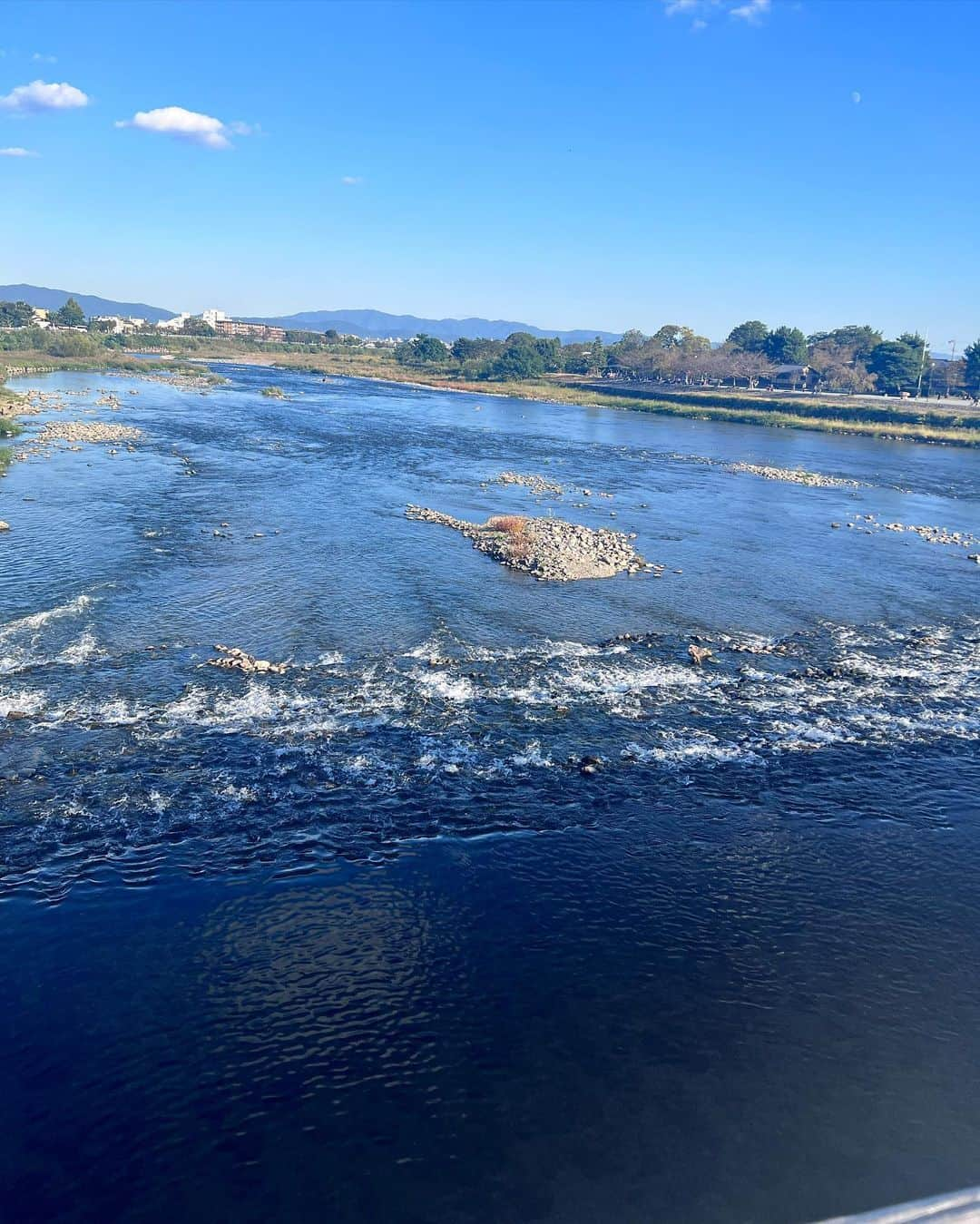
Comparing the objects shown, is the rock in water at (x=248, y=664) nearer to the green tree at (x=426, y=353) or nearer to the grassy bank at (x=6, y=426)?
the grassy bank at (x=6, y=426)

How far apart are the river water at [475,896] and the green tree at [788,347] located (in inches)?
4042

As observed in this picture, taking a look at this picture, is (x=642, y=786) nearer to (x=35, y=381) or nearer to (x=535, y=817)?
(x=535, y=817)

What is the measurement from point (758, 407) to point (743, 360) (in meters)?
25.1

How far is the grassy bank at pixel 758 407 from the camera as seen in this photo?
85875mm

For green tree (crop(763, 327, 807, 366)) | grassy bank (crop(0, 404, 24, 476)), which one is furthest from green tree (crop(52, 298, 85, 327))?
green tree (crop(763, 327, 807, 366))

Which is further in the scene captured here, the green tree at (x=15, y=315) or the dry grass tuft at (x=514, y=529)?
the green tree at (x=15, y=315)

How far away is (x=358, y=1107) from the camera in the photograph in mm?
10180

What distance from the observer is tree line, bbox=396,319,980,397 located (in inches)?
4284

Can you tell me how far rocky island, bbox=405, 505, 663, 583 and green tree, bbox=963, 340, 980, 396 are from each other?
287ft

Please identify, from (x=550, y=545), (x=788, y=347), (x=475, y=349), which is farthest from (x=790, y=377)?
(x=550, y=545)

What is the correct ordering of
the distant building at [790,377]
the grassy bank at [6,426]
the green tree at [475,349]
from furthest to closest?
the green tree at [475,349] < the distant building at [790,377] < the grassy bank at [6,426]

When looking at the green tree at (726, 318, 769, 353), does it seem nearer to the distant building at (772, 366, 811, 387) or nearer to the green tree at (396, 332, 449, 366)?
the distant building at (772, 366, 811, 387)

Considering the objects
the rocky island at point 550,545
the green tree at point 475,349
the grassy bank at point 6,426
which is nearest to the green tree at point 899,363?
the green tree at point 475,349

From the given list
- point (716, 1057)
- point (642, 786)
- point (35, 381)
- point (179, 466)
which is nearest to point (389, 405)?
point (35, 381)
